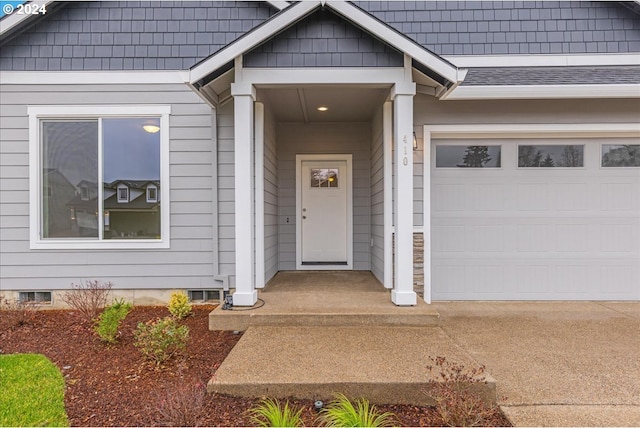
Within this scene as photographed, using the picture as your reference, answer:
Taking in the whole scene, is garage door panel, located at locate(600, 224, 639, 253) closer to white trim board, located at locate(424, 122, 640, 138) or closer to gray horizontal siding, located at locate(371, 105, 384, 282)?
white trim board, located at locate(424, 122, 640, 138)

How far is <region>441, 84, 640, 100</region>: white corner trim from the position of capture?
4.09 meters

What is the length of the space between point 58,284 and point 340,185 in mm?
4208

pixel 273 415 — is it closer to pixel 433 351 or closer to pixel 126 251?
pixel 433 351

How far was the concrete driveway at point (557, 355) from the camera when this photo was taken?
2230 millimetres

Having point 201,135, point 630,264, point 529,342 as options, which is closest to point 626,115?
point 630,264

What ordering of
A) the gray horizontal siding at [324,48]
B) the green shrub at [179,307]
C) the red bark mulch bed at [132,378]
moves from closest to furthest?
the red bark mulch bed at [132,378]
the gray horizontal siding at [324,48]
the green shrub at [179,307]

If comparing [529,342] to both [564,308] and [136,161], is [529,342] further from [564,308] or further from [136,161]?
[136,161]

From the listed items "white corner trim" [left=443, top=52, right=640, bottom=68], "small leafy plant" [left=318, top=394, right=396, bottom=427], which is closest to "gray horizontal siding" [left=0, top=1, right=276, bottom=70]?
"white corner trim" [left=443, top=52, right=640, bottom=68]

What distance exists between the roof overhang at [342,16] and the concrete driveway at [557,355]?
2.59 meters

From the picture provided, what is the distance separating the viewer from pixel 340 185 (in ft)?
19.8

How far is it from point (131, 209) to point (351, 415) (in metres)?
3.89

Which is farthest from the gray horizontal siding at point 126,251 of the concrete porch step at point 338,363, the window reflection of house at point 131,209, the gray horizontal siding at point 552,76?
the gray horizontal siding at point 552,76

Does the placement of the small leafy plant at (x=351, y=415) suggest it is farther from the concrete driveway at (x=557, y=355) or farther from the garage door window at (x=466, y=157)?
the garage door window at (x=466, y=157)

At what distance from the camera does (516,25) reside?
4777 mm
